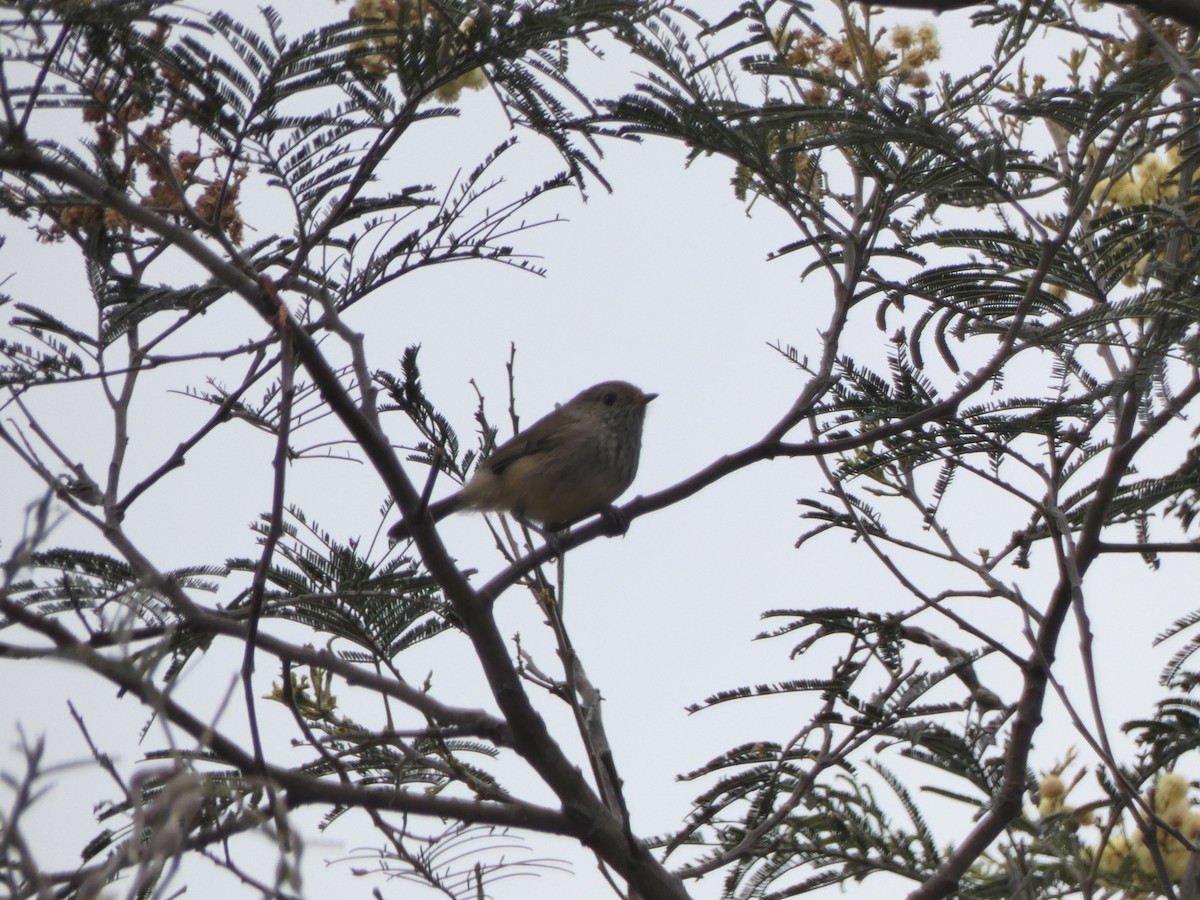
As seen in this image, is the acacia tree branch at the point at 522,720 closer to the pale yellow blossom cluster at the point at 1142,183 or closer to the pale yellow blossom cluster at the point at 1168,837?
the pale yellow blossom cluster at the point at 1168,837

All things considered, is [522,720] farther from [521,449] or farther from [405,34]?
[521,449]

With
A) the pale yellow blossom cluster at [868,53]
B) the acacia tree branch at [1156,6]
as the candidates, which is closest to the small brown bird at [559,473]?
the pale yellow blossom cluster at [868,53]

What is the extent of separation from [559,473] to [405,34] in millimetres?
2683

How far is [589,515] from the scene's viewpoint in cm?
573

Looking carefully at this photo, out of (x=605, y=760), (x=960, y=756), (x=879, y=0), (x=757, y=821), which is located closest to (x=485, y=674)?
(x=605, y=760)

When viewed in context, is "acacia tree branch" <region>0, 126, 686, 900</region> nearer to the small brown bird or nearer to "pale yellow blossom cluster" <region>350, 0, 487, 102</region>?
"pale yellow blossom cluster" <region>350, 0, 487, 102</region>

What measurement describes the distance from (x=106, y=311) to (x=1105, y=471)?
108 inches

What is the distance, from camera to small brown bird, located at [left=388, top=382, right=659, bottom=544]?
565cm

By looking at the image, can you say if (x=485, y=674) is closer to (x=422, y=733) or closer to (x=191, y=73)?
(x=422, y=733)

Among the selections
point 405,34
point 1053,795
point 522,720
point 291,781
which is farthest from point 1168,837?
point 405,34

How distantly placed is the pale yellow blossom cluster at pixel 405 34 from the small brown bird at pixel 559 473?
7.08 feet

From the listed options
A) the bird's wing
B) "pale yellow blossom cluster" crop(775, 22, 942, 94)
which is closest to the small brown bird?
the bird's wing

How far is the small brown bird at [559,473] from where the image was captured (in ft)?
18.5

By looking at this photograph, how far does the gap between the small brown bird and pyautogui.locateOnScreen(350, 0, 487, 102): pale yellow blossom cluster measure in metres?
2.16
